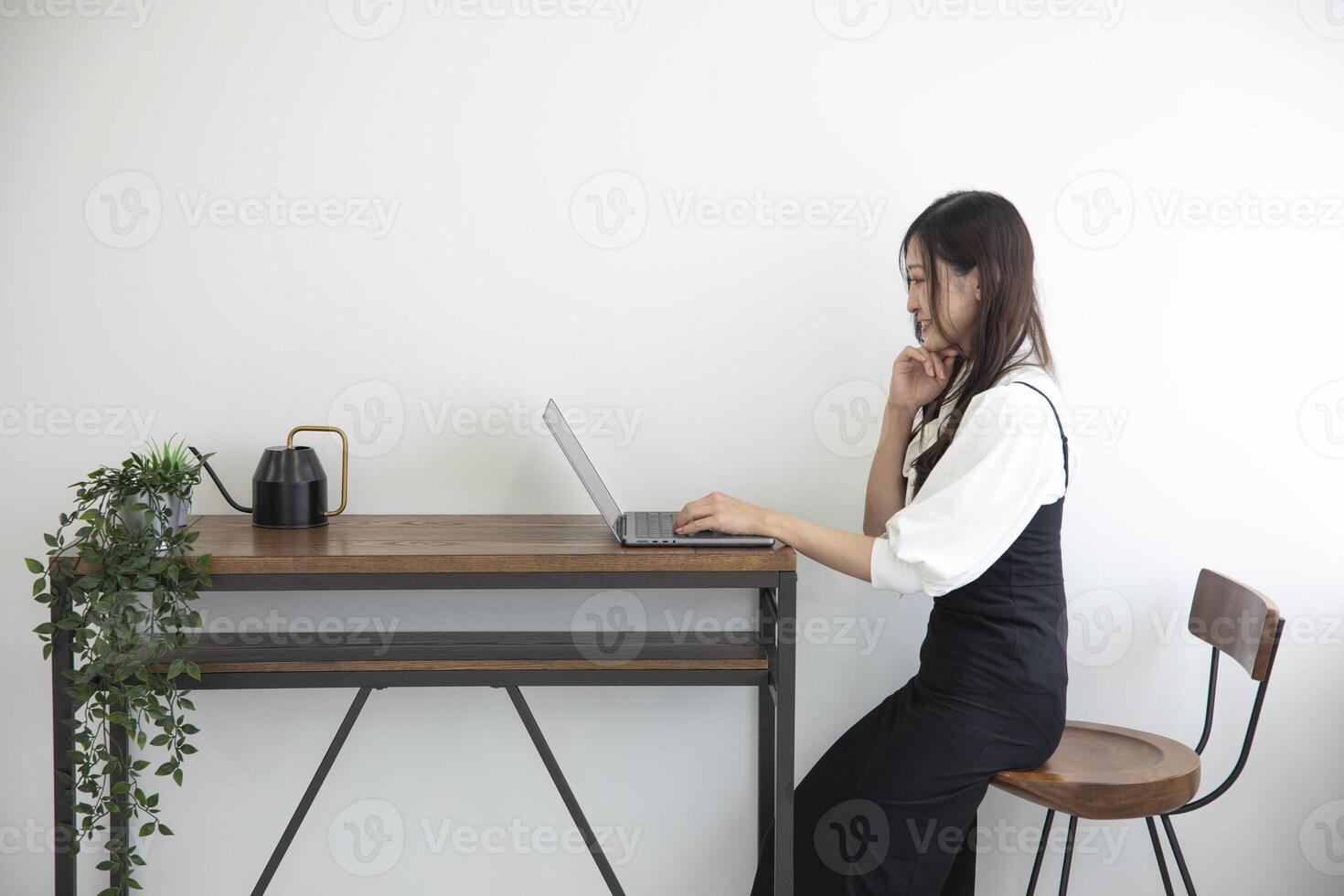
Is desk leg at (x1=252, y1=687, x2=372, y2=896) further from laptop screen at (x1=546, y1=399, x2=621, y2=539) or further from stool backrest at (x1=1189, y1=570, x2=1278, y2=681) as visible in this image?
stool backrest at (x1=1189, y1=570, x2=1278, y2=681)

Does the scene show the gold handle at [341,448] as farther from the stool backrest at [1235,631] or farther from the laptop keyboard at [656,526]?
the stool backrest at [1235,631]

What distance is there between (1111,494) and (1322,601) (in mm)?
525

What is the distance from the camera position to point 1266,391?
2117 millimetres

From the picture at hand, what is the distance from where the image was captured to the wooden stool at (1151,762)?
1.61 meters

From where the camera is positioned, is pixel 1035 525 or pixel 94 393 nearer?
pixel 1035 525

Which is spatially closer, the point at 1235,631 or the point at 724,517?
the point at 724,517

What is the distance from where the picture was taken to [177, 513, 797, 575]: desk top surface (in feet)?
5.37

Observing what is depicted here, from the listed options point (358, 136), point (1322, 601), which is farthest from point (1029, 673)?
point (358, 136)

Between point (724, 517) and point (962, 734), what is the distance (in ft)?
1.69

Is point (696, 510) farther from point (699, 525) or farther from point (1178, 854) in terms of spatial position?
point (1178, 854)

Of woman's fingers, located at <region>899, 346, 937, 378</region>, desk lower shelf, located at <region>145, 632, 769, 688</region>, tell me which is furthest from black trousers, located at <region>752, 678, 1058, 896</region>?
woman's fingers, located at <region>899, 346, 937, 378</region>

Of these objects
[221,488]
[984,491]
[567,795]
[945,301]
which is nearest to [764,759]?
[567,795]

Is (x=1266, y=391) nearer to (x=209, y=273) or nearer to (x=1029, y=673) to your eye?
(x=1029, y=673)

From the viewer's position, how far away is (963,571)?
1523mm
